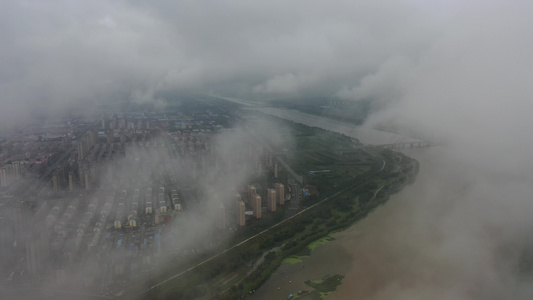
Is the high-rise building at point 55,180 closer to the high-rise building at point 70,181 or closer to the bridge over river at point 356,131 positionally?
the high-rise building at point 70,181

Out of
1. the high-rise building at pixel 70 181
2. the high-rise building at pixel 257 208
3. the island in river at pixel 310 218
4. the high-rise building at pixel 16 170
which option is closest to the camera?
the island in river at pixel 310 218

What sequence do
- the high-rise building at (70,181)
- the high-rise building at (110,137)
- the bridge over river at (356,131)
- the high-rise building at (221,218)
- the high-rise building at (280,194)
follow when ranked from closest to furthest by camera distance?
the high-rise building at (221,218) → the high-rise building at (70,181) → the high-rise building at (280,194) → the high-rise building at (110,137) → the bridge over river at (356,131)

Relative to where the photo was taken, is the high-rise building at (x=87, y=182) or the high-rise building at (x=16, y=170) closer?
the high-rise building at (x=16, y=170)

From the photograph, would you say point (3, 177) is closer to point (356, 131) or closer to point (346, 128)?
point (356, 131)

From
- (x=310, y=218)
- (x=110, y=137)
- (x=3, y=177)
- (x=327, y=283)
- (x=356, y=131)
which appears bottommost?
(x=327, y=283)

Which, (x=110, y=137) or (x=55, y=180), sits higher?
(x=110, y=137)

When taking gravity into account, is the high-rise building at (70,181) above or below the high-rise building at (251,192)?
below

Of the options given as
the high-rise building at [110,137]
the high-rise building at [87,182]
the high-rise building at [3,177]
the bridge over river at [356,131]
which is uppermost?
the bridge over river at [356,131]

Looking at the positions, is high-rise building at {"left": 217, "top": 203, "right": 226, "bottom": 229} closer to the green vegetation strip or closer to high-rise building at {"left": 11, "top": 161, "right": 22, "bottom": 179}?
the green vegetation strip

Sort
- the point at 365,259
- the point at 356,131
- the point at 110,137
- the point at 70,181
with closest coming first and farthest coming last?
the point at 365,259 < the point at 70,181 < the point at 110,137 < the point at 356,131

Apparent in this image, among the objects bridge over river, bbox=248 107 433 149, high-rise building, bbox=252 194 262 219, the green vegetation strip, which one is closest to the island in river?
the green vegetation strip

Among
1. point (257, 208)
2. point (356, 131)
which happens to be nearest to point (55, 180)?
point (257, 208)

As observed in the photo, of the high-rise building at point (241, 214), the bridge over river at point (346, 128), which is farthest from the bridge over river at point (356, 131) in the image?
the high-rise building at point (241, 214)
